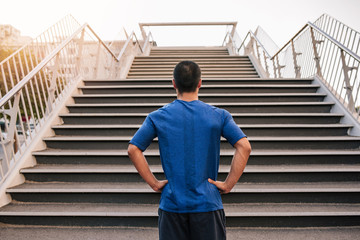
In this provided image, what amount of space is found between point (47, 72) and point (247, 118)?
12.3 feet

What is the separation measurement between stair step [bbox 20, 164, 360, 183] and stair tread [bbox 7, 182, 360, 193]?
2.2 inches

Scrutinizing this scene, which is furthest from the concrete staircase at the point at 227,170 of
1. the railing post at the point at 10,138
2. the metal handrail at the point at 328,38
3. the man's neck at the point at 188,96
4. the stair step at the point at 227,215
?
the man's neck at the point at 188,96

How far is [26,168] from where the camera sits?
2.83 meters

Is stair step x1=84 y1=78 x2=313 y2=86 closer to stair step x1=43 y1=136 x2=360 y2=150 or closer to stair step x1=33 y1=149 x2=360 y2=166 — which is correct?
stair step x1=43 y1=136 x2=360 y2=150

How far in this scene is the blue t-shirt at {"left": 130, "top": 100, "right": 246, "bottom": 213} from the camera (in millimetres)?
1074

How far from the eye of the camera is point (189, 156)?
1.08m

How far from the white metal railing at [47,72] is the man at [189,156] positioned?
7.08 ft

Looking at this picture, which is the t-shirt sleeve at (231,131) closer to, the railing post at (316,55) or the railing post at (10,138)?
the railing post at (10,138)

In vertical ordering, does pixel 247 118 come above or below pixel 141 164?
below

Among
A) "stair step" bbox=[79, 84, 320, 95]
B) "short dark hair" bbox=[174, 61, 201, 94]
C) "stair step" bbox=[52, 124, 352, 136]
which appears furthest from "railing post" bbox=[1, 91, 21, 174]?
"short dark hair" bbox=[174, 61, 201, 94]

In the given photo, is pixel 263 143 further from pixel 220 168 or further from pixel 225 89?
pixel 225 89

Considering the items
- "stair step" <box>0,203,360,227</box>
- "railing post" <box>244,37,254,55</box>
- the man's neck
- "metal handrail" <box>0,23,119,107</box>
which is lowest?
"stair step" <box>0,203,360,227</box>

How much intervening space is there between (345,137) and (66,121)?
3872 mm

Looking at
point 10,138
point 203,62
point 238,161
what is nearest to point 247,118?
point 238,161
